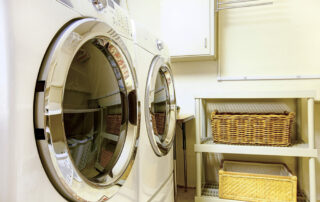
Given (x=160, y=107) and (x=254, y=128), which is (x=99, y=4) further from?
(x=254, y=128)

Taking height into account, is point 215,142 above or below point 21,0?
below

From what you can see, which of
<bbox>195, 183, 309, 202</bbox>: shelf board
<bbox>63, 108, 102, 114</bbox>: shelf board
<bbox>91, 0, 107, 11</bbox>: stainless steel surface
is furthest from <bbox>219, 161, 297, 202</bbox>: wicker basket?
<bbox>91, 0, 107, 11</bbox>: stainless steel surface

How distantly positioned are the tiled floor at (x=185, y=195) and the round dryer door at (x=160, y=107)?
0.76m

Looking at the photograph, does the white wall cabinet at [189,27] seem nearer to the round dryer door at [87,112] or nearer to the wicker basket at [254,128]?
the wicker basket at [254,128]

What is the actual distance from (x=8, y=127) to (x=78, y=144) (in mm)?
245

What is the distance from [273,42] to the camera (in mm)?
1925

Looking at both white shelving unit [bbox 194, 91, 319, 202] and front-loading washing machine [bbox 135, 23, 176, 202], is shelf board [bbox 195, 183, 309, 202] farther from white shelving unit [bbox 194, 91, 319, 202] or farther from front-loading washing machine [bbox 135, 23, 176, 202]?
front-loading washing machine [bbox 135, 23, 176, 202]

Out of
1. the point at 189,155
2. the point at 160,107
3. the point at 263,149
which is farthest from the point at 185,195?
the point at 160,107

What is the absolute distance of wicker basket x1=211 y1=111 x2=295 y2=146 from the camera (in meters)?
1.48

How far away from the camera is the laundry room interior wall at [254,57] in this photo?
→ 1.84 metres

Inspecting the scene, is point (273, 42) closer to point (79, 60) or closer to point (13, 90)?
point (79, 60)

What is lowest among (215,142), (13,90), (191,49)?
(215,142)

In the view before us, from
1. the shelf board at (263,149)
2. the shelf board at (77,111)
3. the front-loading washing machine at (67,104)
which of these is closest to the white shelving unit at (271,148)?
the shelf board at (263,149)

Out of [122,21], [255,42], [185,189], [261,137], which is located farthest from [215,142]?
[122,21]
